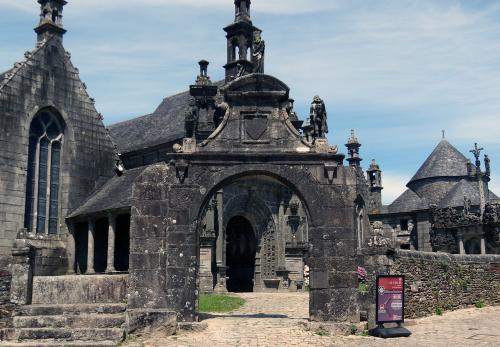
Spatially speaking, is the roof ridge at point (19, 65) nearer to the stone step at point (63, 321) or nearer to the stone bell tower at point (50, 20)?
the stone bell tower at point (50, 20)

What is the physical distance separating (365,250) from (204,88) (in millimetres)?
14477

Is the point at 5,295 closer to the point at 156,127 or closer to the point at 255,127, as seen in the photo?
the point at 255,127

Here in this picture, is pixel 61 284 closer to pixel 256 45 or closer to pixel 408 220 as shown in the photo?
pixel 256 45

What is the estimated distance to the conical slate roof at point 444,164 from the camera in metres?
48.4

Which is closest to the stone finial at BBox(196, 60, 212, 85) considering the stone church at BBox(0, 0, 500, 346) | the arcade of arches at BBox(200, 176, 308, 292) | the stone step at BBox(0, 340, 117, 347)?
the stone church at BBox(0, 0, 500, 346)

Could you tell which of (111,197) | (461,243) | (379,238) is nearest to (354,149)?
(461,243)

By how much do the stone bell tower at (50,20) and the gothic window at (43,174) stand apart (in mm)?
3414

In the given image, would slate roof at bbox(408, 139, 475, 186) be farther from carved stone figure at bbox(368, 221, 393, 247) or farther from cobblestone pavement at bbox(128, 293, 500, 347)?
carved stone figure at bbox(368, 221, 393, 247)

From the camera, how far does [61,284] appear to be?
1315 cm

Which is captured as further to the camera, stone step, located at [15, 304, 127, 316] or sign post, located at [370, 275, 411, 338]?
stone step, located at [15, 304, 127, 316]

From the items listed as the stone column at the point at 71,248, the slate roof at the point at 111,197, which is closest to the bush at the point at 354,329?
the slate roof at the point at 111,197

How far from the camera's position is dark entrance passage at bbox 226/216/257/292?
2802 cm

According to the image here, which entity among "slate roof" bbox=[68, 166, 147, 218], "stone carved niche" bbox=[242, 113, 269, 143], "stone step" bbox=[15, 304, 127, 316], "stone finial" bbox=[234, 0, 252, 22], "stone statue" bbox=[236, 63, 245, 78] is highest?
"stone finial" bbox=[234, 0, 252, 22]

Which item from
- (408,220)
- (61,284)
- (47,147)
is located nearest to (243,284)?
(47,147)
